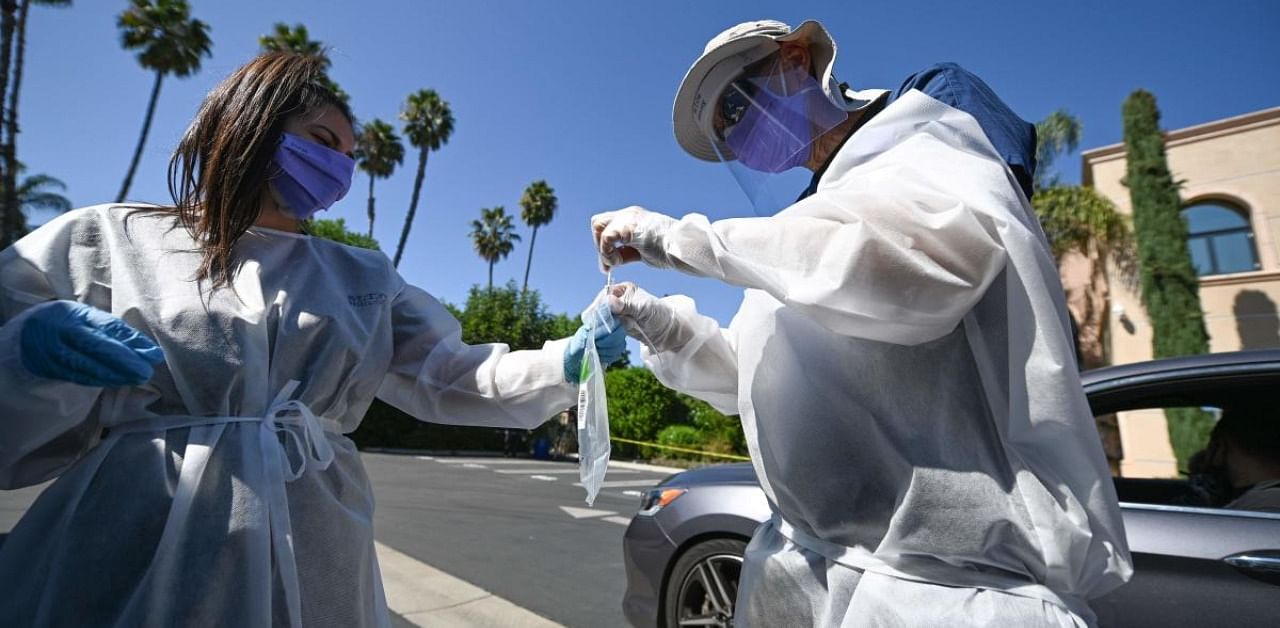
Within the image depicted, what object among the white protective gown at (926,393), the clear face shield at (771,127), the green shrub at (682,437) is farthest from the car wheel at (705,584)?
the green shrub at (682,437)

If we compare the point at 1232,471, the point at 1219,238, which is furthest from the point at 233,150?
the point at 1219,238

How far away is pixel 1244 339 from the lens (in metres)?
12.6

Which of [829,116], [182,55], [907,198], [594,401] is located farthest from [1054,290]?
[182,55]

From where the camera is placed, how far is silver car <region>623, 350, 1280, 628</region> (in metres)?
1.81

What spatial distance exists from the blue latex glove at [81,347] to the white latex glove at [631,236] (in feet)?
2.71

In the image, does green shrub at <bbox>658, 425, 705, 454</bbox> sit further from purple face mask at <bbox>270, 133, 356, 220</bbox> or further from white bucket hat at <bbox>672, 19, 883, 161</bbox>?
purple face mask at <bbox>270, 133, 356, 220</bbox>

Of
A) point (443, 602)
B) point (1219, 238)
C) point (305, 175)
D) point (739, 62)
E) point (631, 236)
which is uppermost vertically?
point (1219, 238)

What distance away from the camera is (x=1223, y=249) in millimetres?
13305

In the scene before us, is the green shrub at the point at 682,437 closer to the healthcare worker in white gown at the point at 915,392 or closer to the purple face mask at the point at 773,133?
the purple face mask at the point at 773,133

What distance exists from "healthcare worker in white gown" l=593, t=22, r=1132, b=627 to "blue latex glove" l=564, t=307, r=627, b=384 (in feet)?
0.93

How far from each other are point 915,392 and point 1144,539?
1.66 metres

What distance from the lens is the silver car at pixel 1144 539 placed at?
71.3 inches

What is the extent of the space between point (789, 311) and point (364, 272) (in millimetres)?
986

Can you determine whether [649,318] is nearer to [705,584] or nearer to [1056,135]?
[705,584]
